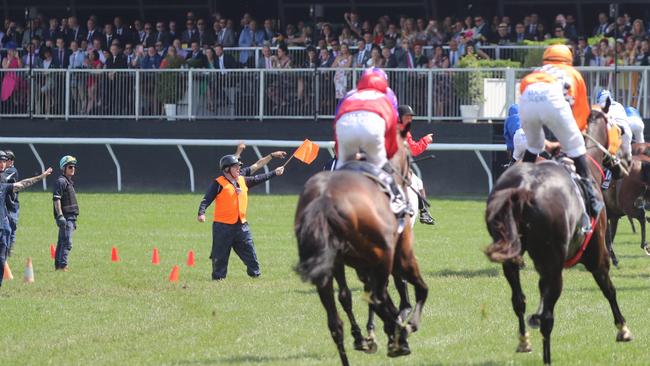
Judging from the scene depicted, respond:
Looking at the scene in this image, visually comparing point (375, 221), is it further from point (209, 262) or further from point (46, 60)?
point (46, 60)

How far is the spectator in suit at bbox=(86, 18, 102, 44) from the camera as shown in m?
33.7

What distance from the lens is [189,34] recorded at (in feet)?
109

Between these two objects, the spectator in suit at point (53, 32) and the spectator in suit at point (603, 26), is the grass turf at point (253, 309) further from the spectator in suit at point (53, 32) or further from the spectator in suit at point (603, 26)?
the spectator in suit at point (53, 32)

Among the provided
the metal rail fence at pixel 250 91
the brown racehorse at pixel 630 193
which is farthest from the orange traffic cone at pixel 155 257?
the metal rail fence at pixel 250 91

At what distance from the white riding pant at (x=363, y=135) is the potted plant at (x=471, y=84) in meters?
17.3

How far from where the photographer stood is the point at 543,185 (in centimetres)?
1119

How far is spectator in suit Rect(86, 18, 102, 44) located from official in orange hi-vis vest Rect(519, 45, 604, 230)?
22747 millimetres

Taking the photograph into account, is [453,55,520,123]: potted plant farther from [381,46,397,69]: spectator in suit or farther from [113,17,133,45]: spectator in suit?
[113,17,133,45]: spectator in suit

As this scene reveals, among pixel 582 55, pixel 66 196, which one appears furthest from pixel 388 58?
pixel 66 196

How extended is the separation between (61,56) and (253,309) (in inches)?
747

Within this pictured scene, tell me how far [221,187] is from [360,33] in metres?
14.1

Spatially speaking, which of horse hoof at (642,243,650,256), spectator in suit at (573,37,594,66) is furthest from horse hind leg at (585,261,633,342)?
spectator in suit at (573,37,594,66)

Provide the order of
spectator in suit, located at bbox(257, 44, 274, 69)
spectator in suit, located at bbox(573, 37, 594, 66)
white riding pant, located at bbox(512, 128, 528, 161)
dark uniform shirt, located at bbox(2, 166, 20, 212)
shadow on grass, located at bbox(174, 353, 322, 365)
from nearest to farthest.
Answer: shadow on grass, located at bbox(174, 353, 322, 365) < white riding pant, located at bbox(512, 128, 528, 161) < dark uniform shirt, located at bbox(2, 166, 20, 212) < spectator in suit, located at bbox(573, 37, 594, 66) < spectator in suit, located at bbox(257, 44, 274, 69)

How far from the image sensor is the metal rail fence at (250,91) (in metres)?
28.5
